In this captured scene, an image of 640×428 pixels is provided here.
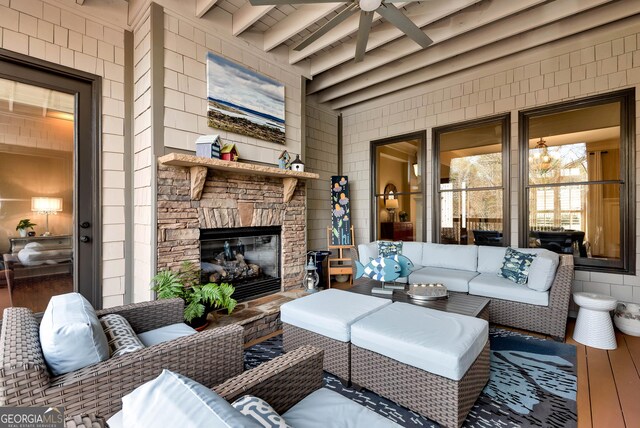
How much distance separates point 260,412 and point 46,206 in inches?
119

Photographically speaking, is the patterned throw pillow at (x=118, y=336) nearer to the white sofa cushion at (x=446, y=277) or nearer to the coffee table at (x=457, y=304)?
the coffee table at (x=457, y=304)

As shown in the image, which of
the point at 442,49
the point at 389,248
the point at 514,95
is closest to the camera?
the point at 442,49

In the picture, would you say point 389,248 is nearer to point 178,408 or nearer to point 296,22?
point 296,22

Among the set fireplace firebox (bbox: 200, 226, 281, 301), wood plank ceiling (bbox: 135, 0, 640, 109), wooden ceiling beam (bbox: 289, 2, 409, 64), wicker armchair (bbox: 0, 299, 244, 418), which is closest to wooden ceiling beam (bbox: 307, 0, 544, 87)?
wood plank ceiling (bbox: 135, 0, 640, 109)

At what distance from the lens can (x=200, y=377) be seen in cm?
152

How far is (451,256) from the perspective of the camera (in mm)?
3953

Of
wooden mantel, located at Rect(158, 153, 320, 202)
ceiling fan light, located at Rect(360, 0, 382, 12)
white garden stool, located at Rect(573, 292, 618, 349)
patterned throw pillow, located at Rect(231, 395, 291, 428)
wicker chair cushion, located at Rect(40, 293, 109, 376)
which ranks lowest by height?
white garden stool, located at Rect(573, 292, 618, 349)

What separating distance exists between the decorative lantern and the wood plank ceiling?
2.66 m

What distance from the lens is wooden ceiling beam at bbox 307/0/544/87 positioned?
2.90 metres

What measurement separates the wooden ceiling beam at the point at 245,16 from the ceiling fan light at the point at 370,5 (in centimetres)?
106

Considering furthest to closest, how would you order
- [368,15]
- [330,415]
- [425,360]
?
A: [368,15] → [425,360] → [330,415]

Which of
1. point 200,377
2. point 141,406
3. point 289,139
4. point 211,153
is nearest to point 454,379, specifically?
point 200,377

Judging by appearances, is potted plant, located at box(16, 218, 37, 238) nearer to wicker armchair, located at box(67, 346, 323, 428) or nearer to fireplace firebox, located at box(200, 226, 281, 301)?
fireplace firebox, located at box(200, 226, 281, 301)

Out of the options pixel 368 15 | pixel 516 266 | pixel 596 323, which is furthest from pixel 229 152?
pixel 596 323
